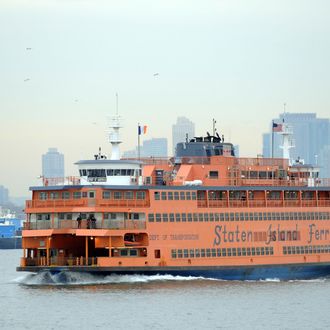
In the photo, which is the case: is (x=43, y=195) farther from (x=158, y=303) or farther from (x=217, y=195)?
(x=158, y=303)

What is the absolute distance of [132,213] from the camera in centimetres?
6131

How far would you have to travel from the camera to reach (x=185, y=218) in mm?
62906

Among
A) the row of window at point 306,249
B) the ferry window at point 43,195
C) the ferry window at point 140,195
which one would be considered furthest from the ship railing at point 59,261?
the row of window at point 306,249

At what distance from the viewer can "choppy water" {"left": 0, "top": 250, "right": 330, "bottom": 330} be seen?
49.0 meters

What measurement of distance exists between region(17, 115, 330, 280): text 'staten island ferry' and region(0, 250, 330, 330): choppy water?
107 cm

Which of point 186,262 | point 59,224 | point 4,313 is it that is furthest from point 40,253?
point 4,313

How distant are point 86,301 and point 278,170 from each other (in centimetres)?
1774

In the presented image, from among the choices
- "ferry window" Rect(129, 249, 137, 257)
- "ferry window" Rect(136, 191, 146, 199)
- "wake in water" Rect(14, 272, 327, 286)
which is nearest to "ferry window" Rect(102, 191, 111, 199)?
"ferry window" Rect(136, 191, 146, 199)

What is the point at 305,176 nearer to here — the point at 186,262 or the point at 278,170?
the point at 278,170

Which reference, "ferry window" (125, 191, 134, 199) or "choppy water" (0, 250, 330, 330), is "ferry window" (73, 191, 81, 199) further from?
"choppy water" (0, 250, 330, 330)

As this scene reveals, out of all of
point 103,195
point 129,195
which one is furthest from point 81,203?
point 129,195

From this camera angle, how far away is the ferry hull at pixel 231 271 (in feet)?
197

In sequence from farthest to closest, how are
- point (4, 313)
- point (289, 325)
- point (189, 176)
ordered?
point (189, 176)
point (4, 313)
point (289, 325)

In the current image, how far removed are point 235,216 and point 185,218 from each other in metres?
3.31
